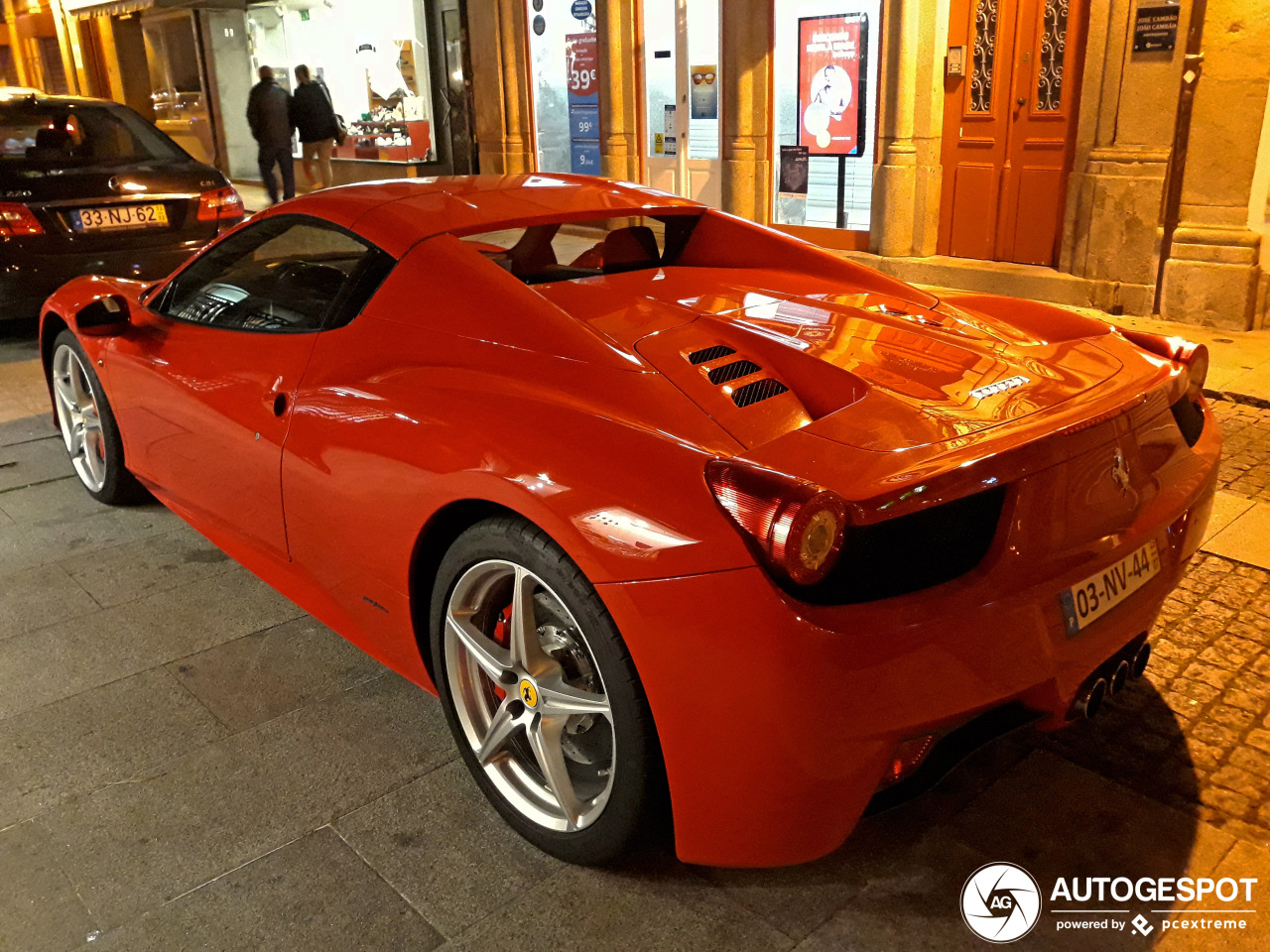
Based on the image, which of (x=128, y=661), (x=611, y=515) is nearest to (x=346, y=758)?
(x=128, y=661)

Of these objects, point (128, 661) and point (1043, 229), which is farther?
point (1043, 229)

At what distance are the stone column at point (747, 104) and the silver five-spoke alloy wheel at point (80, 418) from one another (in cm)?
799

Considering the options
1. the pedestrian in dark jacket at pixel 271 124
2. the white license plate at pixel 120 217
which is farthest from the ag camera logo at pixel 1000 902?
the pedestrian in dark jacket at pixel 271 124

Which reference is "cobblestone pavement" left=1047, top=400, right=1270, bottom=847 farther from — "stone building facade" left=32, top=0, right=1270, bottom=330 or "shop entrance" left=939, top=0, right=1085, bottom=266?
"shop entrance" left=939, top=0, right=1085, bottom=266

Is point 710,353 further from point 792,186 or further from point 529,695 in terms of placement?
point 792,186

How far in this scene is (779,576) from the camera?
6.27 ft

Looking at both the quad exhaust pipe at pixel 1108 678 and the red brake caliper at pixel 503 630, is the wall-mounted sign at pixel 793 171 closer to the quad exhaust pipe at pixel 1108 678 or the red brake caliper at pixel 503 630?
the quad exhaust pipe at pixel 1108 678

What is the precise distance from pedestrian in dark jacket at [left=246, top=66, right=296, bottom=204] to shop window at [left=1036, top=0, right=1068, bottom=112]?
32.2ft

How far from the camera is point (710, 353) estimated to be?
7.99ft

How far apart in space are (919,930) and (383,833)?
125 centimetres

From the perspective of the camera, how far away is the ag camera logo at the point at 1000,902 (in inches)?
87.4

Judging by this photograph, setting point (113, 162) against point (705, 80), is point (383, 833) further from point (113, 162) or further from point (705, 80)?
point (705, 80)

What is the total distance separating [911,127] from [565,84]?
5.85m

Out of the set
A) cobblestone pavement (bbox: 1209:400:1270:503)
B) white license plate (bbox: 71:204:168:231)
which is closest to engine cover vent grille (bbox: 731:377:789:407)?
cobblestone pavement (bbox: 1209:400:1270:503)
